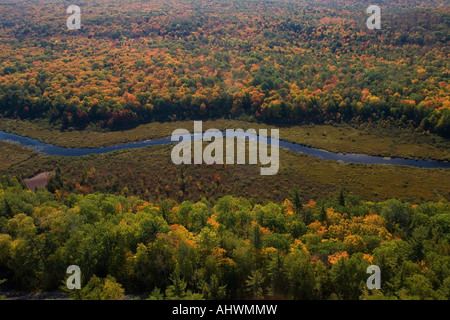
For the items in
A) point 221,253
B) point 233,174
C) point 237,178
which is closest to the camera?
point 221,253

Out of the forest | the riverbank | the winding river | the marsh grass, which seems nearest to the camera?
the forest

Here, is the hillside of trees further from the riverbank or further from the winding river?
the riverbank

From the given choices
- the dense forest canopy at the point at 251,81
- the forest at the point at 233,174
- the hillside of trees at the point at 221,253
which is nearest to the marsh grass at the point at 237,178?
the forest at the point at 233,174

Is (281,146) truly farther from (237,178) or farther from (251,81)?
(251,81)

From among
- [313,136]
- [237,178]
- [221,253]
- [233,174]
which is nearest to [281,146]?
[313,136]

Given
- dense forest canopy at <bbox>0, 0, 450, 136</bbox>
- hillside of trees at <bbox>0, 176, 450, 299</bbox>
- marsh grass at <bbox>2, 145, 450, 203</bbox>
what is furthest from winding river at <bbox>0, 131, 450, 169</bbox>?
hillside of trees at <bbox>0, 176, 450, 299</bbox>
